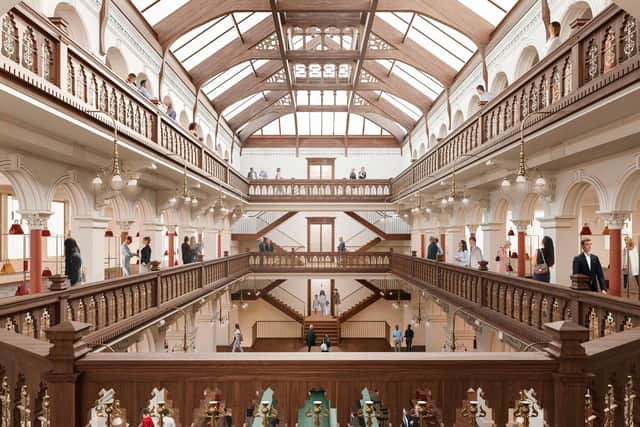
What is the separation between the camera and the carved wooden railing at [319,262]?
81.6ft

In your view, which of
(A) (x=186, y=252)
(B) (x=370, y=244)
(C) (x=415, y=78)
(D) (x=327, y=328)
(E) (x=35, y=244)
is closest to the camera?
(E) (x=35, y=244)

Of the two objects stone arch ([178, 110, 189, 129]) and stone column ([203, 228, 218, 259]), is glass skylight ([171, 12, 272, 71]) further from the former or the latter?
stone column ([203, 228, 218, 259])

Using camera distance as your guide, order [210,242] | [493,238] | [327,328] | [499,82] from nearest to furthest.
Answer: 1. [499,82]
2. [493,238]
3. [210,242]
4. [327,328]

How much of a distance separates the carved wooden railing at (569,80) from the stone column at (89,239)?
9.27 m

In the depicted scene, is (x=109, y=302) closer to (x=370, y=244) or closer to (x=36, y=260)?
(x=36, y=260)

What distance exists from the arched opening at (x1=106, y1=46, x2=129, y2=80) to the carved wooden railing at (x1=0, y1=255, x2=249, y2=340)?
5.75 m

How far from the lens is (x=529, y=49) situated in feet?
43.2

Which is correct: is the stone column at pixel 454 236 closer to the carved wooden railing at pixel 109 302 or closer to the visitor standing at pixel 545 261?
the visitor standing at pixel 545 261

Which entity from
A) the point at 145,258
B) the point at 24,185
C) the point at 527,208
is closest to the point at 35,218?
the point at 24,185

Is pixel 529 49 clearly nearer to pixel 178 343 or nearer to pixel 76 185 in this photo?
pixel 76 185

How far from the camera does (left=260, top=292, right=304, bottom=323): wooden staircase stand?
28.3m

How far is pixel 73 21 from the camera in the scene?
10.9 meters

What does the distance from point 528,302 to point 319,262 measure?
16.5 metres

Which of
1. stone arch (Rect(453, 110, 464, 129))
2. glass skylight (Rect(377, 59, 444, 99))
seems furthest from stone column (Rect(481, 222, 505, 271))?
glass skylight (Rect(377, 59, 444, 99))
